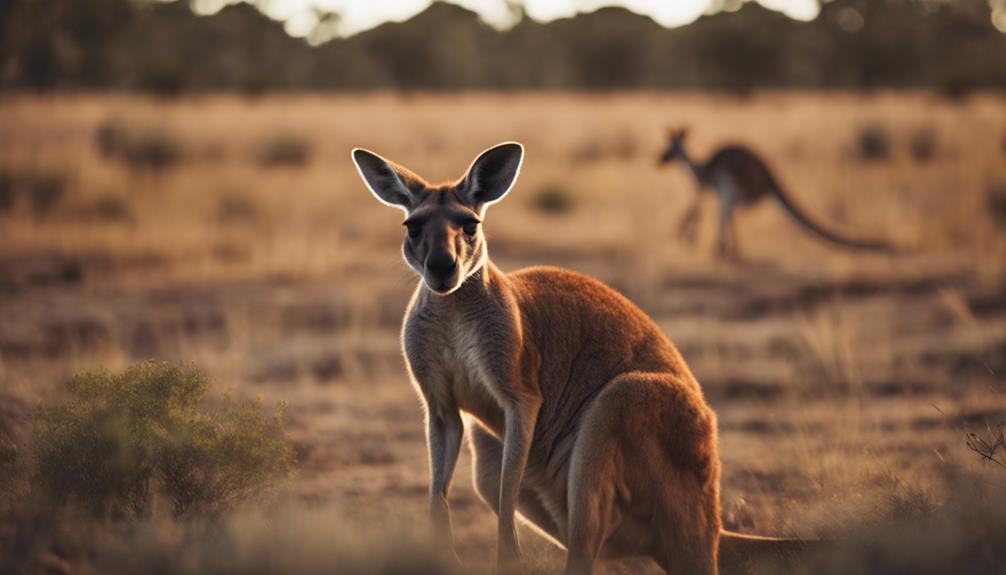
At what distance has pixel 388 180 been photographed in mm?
4383

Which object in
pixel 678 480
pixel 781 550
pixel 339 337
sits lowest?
pixel 339 337

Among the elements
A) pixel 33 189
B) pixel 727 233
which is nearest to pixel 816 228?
pixel 727 233

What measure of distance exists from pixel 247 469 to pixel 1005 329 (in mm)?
7049

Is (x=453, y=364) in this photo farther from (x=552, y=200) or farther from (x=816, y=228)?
(x=552, y=200)

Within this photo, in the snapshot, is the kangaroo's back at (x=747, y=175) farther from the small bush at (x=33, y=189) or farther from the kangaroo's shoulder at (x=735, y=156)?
the small bush at (x=33, y=189)

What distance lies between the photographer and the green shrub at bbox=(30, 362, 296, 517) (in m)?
4.52

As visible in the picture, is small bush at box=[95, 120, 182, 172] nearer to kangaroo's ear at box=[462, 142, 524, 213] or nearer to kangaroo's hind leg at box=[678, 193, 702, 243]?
kangaroo's hind leg at box=[678, 193, 702, 243]

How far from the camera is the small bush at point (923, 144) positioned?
750 inches

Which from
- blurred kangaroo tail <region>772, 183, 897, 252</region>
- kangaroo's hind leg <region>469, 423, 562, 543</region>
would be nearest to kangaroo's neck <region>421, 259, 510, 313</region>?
kangaroo's hind leg <region>469, 423, 562, 543</region>

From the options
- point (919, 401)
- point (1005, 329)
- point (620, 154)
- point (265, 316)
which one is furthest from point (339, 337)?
point (620, 154)

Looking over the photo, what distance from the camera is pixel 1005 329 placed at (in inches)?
359

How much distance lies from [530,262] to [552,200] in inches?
131

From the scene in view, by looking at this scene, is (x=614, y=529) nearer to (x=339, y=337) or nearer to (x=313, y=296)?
(x=339, y=337)

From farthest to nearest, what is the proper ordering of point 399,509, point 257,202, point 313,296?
point 257,202, point 313,296, point 399,509
